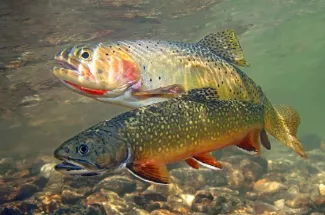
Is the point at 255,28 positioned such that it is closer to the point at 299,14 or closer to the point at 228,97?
the point at 299,14

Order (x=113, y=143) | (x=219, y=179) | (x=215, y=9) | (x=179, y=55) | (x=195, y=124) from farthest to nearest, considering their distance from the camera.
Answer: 1. (x=215, y=9)
2. (x=219, y=179)
3. (x=179, y=55)
4. (x=195, y=124)
5. (x=113, y=143)

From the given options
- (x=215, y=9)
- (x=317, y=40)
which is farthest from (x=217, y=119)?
(x=317, y=40)

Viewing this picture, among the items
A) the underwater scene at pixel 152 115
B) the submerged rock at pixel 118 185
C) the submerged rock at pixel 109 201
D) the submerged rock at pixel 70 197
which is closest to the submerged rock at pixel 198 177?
the underwater scene at pixel 152 115

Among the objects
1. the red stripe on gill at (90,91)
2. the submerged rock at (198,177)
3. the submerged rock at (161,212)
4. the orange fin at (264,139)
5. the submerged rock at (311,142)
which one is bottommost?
the submerged rock at (311,142)

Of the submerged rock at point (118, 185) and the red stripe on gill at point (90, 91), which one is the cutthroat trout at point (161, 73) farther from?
the submerged rock at point (118, 185)

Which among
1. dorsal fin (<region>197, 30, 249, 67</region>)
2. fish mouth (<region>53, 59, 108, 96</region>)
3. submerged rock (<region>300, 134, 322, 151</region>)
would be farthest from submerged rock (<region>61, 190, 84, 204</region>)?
submerged rock (<region>300, 134, 322, 151</region>)
